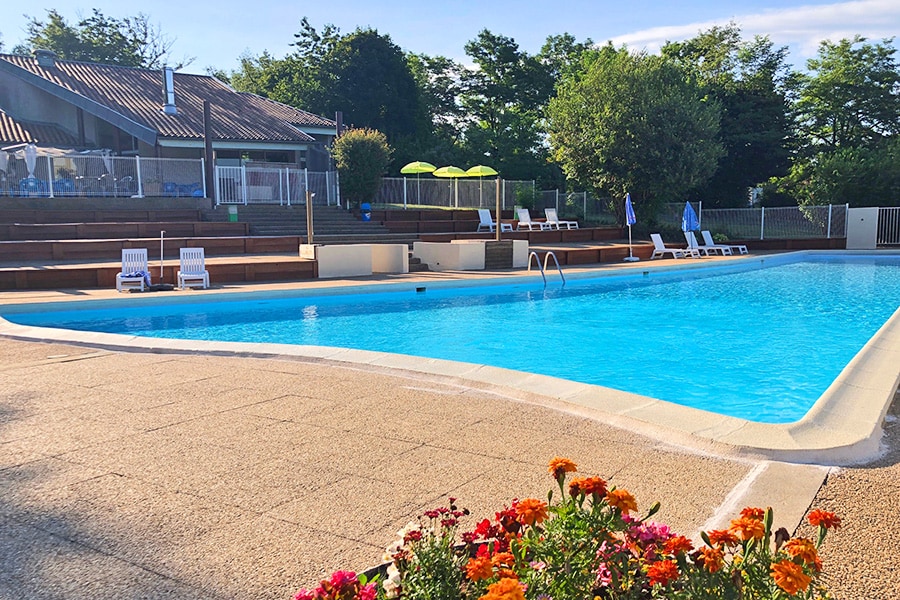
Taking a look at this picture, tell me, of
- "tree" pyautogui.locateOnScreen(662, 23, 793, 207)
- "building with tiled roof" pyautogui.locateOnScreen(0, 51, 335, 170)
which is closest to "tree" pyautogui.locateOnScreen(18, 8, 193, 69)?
"building with tiled roof" pyautogui.locateOnScreen(0, 51, 335, 170)

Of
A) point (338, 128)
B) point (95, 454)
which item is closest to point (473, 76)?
point (338, 128)

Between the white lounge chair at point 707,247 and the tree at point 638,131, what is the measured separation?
227 centimetres

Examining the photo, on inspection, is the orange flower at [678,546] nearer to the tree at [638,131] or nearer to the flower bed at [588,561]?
the flower bed at [588,561]

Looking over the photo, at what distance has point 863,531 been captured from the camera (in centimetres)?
316

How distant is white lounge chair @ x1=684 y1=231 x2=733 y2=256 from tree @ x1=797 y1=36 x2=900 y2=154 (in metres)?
13.2

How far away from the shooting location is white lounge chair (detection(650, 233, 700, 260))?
69.6 feet

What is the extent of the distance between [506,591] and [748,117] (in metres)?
33.0

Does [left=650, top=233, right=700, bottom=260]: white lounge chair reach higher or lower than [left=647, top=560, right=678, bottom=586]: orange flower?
higher

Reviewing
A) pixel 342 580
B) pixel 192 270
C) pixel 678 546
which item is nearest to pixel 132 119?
pixel 192 270

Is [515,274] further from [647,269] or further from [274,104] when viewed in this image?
[274,104]

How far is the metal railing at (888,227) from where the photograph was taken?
2431cm

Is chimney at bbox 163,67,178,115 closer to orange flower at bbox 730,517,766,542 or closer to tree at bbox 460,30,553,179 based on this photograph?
tree at bbox 460,30,553,179

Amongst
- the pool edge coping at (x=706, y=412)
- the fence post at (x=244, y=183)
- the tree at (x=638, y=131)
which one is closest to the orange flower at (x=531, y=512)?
the pool edge coping at (x=706, y=412)

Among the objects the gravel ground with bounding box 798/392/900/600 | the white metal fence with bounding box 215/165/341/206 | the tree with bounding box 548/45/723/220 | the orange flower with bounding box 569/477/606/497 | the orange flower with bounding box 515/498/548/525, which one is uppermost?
the tree with bounding box 548/45/723/220
